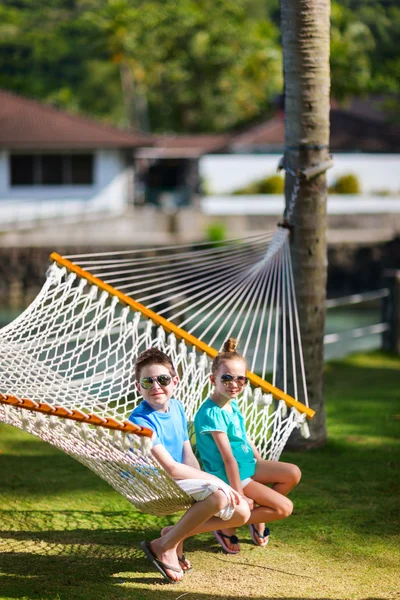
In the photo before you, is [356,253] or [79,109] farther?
[79,109]

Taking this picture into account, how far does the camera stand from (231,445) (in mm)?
3342

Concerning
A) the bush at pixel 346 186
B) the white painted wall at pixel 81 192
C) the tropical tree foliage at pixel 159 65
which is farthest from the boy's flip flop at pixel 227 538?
the tropical tree foliage at pixel 159 65

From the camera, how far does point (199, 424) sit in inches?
129

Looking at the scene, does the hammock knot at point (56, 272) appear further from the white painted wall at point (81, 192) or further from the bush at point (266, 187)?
the bush at point (266, 187)

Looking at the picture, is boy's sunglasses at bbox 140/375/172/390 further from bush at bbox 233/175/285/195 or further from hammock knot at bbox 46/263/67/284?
bush at bbox 233/175/285/195

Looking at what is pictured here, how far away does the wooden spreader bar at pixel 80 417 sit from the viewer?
279 centimetres

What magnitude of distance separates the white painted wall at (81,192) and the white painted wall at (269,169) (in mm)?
4156

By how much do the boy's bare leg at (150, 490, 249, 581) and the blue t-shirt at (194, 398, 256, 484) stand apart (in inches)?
6.9

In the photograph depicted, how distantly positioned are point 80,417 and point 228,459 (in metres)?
0.60

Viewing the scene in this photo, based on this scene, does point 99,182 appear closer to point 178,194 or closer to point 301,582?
point 178,194

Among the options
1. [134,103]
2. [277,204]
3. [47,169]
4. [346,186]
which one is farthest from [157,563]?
[134,103]

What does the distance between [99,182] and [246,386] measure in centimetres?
2095

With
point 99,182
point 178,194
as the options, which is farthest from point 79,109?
point 99,182

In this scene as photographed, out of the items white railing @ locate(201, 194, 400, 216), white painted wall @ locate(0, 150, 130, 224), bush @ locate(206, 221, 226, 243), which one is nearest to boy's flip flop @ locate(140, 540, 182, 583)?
bush @ locate(206, 221, 226, 243)
